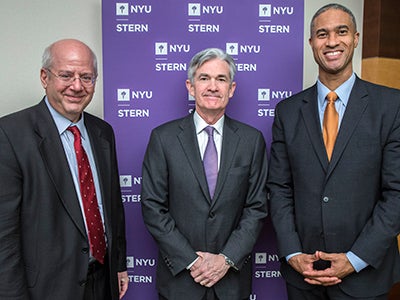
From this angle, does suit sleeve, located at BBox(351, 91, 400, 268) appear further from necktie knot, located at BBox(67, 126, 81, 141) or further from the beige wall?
necktie knot, located at BBox(67, 126, 81, 141)

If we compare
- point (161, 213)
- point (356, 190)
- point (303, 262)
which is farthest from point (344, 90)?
point (161, 213)

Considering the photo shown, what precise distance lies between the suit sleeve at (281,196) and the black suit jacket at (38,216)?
3.08 feet

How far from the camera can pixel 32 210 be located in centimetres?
164

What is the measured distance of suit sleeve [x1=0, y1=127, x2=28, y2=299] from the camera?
1.57 meters

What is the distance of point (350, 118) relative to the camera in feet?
6.24

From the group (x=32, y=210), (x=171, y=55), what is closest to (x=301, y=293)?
(x=32, y=210)

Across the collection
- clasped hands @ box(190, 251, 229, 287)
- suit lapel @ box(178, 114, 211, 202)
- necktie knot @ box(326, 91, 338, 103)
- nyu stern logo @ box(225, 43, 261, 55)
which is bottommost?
clasped hands @ box(190, 251, 229, 287)

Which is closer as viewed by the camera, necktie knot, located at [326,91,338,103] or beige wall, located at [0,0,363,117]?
necktie knot, located at [326,91,338,103]

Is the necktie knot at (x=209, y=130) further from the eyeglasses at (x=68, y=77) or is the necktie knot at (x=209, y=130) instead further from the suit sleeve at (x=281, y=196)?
the eyeglasses at (x=68, y=77)

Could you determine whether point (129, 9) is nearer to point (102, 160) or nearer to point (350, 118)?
point (102, 160)

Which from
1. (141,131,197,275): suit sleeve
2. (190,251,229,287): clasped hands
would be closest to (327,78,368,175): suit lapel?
(190,251,229,287): clasped hands

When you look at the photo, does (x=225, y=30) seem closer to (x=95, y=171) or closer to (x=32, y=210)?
(x=95, y=171)

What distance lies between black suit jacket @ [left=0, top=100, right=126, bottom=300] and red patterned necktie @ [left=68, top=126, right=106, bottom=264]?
7cm

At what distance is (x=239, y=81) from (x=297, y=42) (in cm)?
46
